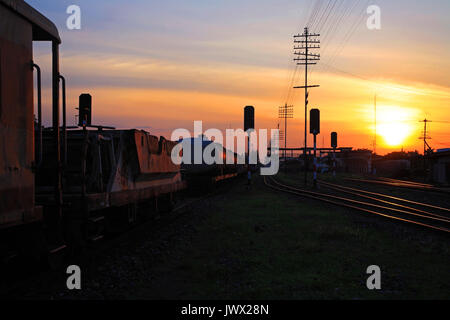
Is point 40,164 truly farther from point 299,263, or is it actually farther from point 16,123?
point 299,263

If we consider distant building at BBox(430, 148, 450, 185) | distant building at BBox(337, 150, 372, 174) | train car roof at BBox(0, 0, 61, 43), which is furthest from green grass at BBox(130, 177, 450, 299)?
distant building at BBox(337, 150, 372, 174)

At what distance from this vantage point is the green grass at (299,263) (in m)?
5.89

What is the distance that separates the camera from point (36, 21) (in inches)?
215

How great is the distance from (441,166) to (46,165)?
42226mm

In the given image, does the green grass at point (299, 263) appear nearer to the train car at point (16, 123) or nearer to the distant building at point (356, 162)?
the train car at point (16, 123)

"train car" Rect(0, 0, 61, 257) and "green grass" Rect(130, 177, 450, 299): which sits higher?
"train car" Rect(0, 0, 61, 257)

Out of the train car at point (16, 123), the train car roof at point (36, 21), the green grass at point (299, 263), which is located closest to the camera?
the train car at point (16, 123)

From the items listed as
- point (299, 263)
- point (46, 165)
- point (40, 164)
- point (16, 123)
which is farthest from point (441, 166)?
point (16, 123)

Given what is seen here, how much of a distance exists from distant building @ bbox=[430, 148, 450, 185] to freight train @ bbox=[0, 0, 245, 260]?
37542 mm

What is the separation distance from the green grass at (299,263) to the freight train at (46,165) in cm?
155

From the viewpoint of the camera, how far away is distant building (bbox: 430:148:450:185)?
4071cm

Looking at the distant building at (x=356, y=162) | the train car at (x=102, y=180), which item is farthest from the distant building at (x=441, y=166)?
the distant building at (x=356, y=162)

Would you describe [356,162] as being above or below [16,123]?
below

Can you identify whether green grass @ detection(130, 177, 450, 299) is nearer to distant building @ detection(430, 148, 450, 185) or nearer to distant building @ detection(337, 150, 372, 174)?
distant building @ detection(430, 148, 450, 185)
